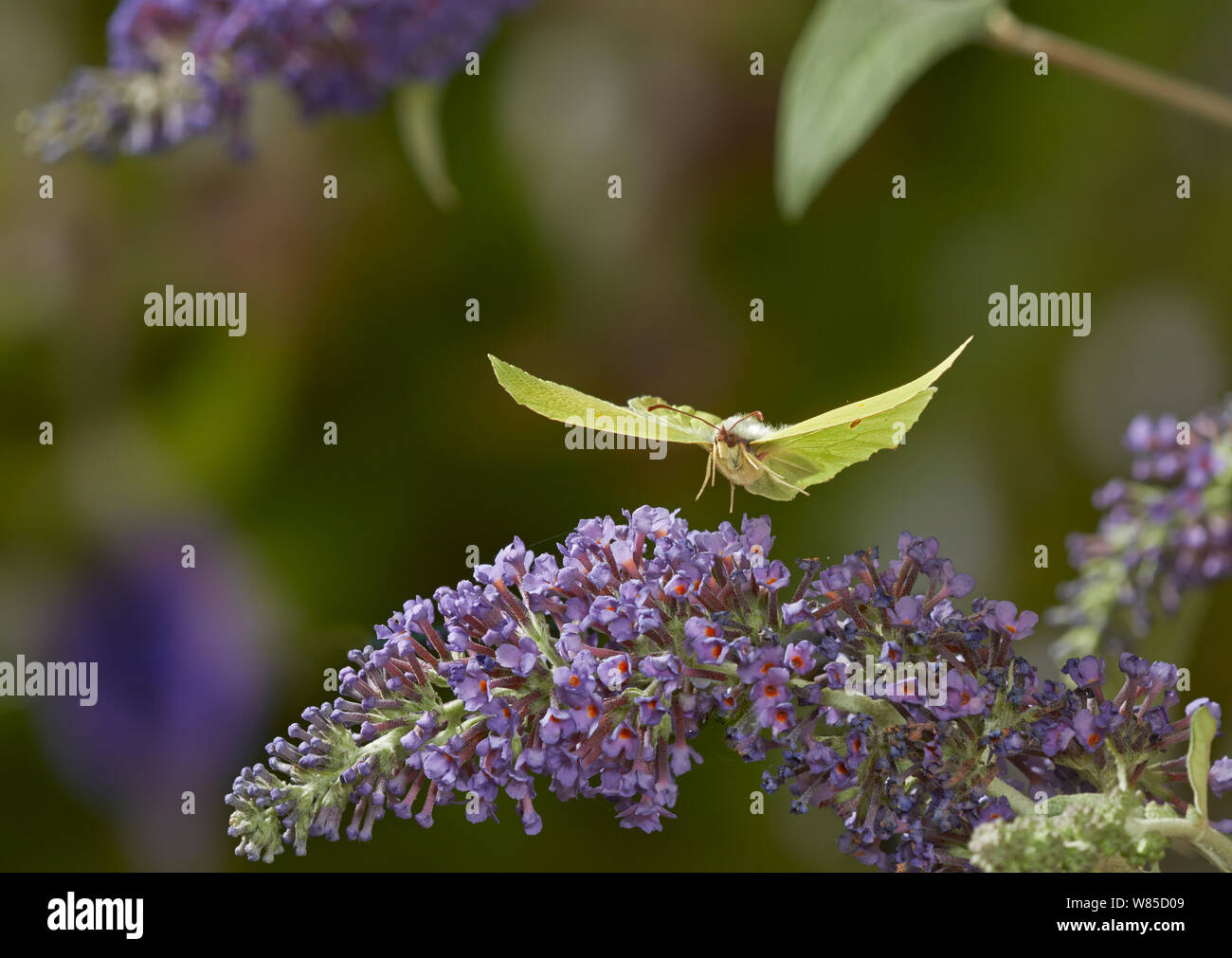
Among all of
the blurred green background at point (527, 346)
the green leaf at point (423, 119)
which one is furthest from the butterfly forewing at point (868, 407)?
the blurred green background at point (527, 346)

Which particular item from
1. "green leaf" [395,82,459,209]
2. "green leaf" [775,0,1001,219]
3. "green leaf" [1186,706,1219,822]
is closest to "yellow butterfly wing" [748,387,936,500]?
"green leaf" [775,0,1001,219]

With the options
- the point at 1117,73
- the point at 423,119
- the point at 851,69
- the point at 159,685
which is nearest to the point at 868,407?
the point at 851,69

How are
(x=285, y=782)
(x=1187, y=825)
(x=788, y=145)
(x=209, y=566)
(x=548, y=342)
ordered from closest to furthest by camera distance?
(x=1187, y=825), (x=285, y=782), (x=788, y=145), (x=209, y=566), (x=548, y=342)

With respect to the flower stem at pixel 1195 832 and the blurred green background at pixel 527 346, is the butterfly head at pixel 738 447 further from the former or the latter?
the blurred green background at pixel 527 346

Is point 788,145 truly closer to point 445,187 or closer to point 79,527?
point 445,187

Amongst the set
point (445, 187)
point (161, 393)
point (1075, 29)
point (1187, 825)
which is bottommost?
point (1187, 825)

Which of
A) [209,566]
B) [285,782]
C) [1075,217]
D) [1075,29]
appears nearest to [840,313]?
[1075,217]
